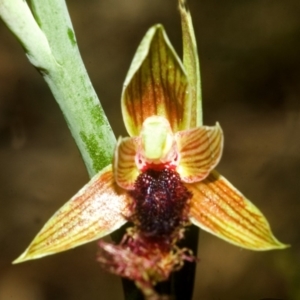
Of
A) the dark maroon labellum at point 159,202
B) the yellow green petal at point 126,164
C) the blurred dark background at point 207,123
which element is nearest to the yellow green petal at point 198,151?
the dark maroon labellum at point 159,202

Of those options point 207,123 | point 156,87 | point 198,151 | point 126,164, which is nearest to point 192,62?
point 156,87

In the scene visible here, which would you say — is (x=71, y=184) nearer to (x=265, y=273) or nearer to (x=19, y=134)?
(x=19, y=134)

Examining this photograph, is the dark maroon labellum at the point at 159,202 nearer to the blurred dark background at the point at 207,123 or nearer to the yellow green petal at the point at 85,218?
the yellow green petal at the point at 85,218

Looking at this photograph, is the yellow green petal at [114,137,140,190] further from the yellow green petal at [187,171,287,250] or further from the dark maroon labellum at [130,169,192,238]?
the yellow green petal at [187,171,287,250]

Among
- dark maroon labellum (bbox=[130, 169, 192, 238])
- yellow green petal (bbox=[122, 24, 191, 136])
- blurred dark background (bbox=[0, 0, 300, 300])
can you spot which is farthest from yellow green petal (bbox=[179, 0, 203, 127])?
blurred dark background (bbox=[0, 0, 300, 300])

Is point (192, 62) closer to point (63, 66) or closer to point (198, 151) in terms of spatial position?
point (198, 151)

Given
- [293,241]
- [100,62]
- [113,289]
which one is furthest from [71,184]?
[293,241]
